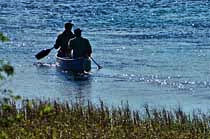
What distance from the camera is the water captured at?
24.1m

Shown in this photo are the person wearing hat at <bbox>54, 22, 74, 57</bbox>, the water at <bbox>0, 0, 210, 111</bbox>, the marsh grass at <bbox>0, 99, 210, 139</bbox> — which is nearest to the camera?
the marsh grass at <bbox>0, 99, 210, 139</bbox>

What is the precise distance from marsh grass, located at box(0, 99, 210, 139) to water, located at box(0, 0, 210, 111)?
6149mm

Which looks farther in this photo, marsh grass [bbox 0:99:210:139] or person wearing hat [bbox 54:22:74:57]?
person wearing hat [bbox 54:22:74:57]

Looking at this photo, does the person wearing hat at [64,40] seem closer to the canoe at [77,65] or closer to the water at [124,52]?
the canoe at [77,65]

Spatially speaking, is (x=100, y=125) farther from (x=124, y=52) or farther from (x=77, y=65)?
(x=124, y=52)

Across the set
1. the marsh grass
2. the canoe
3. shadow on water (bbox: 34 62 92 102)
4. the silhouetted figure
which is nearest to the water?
shadow on water (bbox: 34 62 92 102)

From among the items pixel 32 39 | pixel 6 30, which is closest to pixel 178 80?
pixel 32 39

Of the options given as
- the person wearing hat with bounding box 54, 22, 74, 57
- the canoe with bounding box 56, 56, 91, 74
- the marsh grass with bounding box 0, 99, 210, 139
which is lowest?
the canoe with bounding box 56, 56, 91, 74

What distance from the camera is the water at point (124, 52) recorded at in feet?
79.2

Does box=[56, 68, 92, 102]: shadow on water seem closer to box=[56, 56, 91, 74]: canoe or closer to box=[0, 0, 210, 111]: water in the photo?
box=[0, 0, 210, 111]: water

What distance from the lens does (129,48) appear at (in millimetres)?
35125

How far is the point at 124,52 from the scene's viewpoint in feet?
110

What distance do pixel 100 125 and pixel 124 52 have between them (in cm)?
1967

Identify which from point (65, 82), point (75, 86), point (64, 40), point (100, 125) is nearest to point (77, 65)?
point (65, 82)
